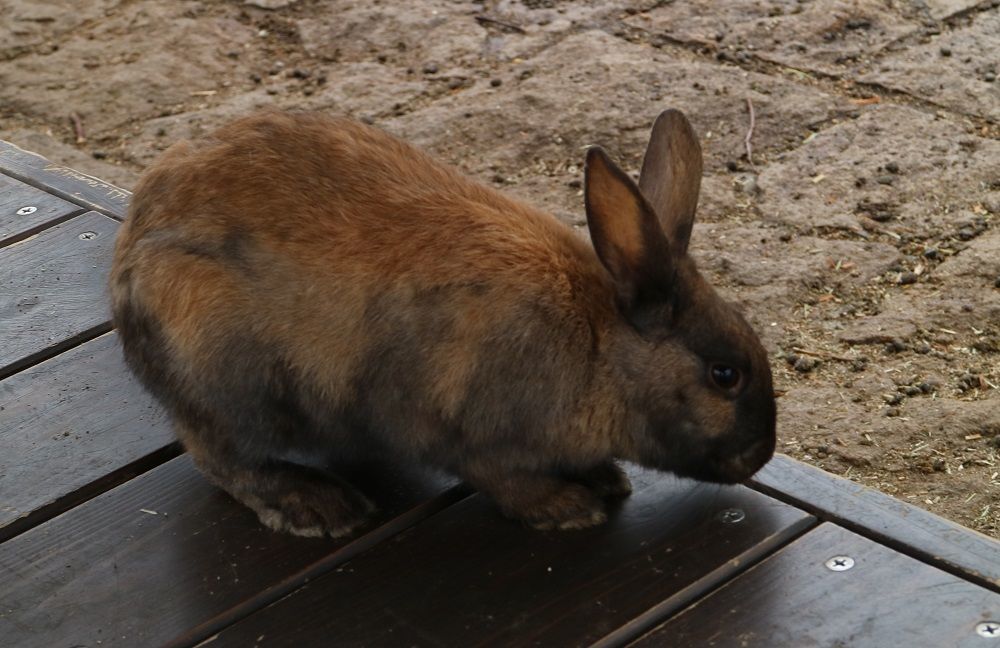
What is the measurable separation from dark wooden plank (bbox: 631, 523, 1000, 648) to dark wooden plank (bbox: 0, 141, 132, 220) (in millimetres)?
2309

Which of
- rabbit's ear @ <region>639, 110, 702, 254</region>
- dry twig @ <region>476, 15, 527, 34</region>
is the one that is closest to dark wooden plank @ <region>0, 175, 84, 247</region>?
rabbit's ear @ <region>639, 110, 702, 254</region>

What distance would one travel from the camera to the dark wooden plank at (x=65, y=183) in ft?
13.6

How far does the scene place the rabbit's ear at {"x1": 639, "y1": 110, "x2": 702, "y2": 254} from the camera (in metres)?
2.92

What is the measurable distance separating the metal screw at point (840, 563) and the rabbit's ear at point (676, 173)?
0.73 metres

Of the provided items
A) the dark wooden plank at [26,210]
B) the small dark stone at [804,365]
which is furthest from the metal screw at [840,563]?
the dark wooden plank at [26,210]

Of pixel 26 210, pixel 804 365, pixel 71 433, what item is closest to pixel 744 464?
pixel 71 433

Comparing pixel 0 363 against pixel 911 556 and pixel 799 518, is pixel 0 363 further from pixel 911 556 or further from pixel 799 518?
pixel 911 556

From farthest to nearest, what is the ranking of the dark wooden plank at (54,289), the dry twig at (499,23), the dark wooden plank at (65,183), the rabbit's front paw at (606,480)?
the dry twig at (499,23)
the dark wooden plank at (65,183)
the dark wooden plank at (54,289)
the rabbit's front paw at (606,480)

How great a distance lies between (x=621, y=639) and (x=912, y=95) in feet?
14.0

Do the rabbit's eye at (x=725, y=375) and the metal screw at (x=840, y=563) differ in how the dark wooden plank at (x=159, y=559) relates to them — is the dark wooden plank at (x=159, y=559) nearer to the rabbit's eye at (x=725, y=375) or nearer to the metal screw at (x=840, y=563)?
the rabbit's eye at (x=725, y=375)

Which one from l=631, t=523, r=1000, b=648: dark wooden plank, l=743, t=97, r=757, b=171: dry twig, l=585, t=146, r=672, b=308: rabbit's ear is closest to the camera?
l=631, t=523, r=1000, b=648: dark wooden plank

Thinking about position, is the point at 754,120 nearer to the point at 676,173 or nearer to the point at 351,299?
the point at 676,173

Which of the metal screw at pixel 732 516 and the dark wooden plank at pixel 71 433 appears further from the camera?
the dark wooden plank at pixel 71 433

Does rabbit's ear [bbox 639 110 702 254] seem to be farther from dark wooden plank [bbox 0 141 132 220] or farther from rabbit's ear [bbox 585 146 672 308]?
dark wooden plank [bbox 0 141 132 220]
